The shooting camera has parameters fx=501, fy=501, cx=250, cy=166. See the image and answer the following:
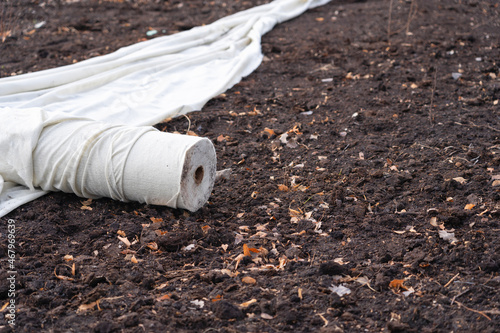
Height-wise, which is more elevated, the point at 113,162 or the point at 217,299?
the point at 113,162

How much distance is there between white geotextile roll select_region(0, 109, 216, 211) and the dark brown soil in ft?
0.47

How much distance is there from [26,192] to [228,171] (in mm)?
1352

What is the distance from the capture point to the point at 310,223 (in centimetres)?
304

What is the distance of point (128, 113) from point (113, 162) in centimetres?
145

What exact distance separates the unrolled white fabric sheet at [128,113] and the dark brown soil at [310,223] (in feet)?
0.55

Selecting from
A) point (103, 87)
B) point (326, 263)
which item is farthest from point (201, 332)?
point (103, 87)

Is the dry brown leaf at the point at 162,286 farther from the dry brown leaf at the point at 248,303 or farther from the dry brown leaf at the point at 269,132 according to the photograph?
the dry brown leaf at the point at 269,132

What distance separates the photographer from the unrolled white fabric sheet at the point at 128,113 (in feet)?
9.96

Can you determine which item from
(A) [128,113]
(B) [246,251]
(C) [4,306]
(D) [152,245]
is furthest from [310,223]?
(A) [128,113]

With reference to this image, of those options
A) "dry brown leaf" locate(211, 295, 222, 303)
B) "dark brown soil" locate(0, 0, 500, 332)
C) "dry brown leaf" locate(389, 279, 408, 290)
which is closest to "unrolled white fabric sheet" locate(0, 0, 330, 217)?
"dark brown soil" locate(0, 0, 500, 332)

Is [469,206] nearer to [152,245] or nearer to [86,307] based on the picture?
[152,245]

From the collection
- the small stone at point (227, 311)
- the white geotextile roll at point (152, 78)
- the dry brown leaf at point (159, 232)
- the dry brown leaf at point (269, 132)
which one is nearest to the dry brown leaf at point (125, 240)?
the dry brown leaf at point (159, 232)

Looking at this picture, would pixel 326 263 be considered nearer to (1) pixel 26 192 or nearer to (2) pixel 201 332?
(2) pixel 201 332

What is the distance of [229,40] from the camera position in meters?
6.05
